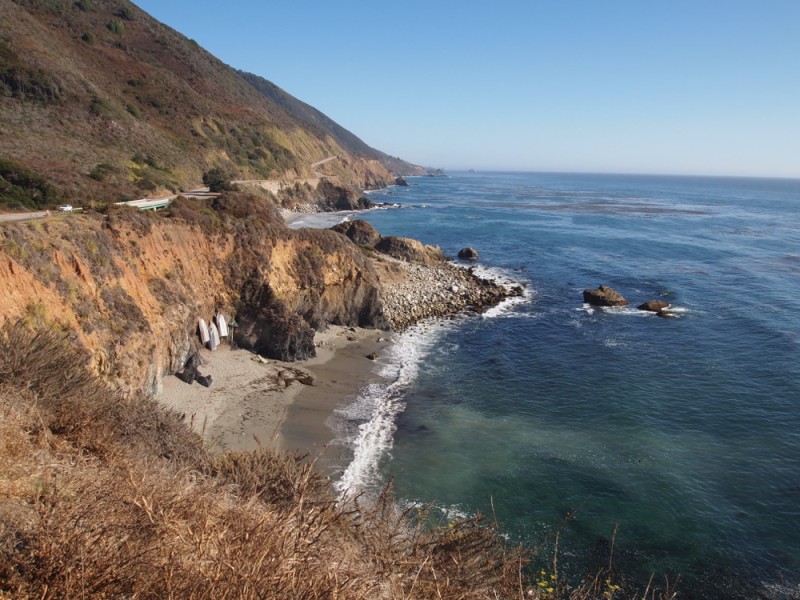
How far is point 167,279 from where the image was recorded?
23.4 metres

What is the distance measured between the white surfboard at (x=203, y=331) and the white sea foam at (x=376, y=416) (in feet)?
25.2

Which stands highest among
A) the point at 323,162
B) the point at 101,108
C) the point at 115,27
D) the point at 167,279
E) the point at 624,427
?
the point at 115,27

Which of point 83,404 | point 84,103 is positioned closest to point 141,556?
point 83,404

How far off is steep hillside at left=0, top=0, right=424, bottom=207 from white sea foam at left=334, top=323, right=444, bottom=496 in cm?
1979

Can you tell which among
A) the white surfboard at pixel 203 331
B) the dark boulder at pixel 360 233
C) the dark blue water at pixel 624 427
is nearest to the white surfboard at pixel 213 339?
the white surfboard at pixel 203 331

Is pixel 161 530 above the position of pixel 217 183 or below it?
below

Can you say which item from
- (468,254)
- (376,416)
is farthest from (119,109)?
(376,416)

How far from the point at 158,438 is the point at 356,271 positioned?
79.7 feet

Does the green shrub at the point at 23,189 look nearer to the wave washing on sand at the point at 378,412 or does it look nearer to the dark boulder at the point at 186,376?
the dark boulder at the point at 186,376

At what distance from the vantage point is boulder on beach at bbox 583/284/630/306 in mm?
39969

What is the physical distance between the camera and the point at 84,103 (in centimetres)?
5019

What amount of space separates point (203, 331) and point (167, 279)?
A: 301 centimetres

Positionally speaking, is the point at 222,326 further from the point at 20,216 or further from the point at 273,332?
the point at 20,216

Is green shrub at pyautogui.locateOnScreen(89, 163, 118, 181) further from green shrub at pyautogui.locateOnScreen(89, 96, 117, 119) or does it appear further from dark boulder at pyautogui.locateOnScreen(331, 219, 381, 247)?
dark boulder at pyautogui.locateOnScreen(331, 219, 381, 247)
